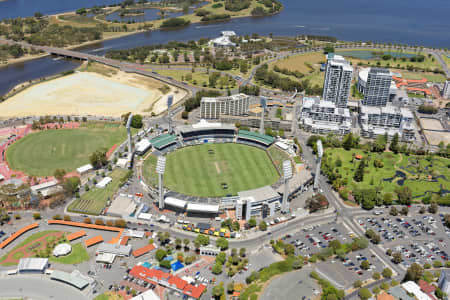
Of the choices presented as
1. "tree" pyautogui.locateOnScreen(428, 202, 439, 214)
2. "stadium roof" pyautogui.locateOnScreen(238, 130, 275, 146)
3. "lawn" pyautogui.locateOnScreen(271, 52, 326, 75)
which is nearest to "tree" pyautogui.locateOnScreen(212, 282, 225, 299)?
"tree" pyautogui.locateOnScreen(428, 202, 439, 214)

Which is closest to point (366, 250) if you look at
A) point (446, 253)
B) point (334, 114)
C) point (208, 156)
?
point (446, 253)

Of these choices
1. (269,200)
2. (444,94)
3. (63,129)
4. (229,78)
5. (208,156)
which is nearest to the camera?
(269,200)

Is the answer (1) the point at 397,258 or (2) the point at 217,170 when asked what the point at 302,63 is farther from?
(1) the point at 397,258

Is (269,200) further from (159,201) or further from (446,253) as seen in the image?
(446,253)

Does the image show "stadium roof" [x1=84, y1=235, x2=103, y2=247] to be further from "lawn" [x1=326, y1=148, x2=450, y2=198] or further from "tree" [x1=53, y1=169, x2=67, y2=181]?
"lawn" [x1=326, y1=148, x2=450, y2=198]

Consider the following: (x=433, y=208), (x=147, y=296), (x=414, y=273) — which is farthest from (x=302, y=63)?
(x=147, y=296)
